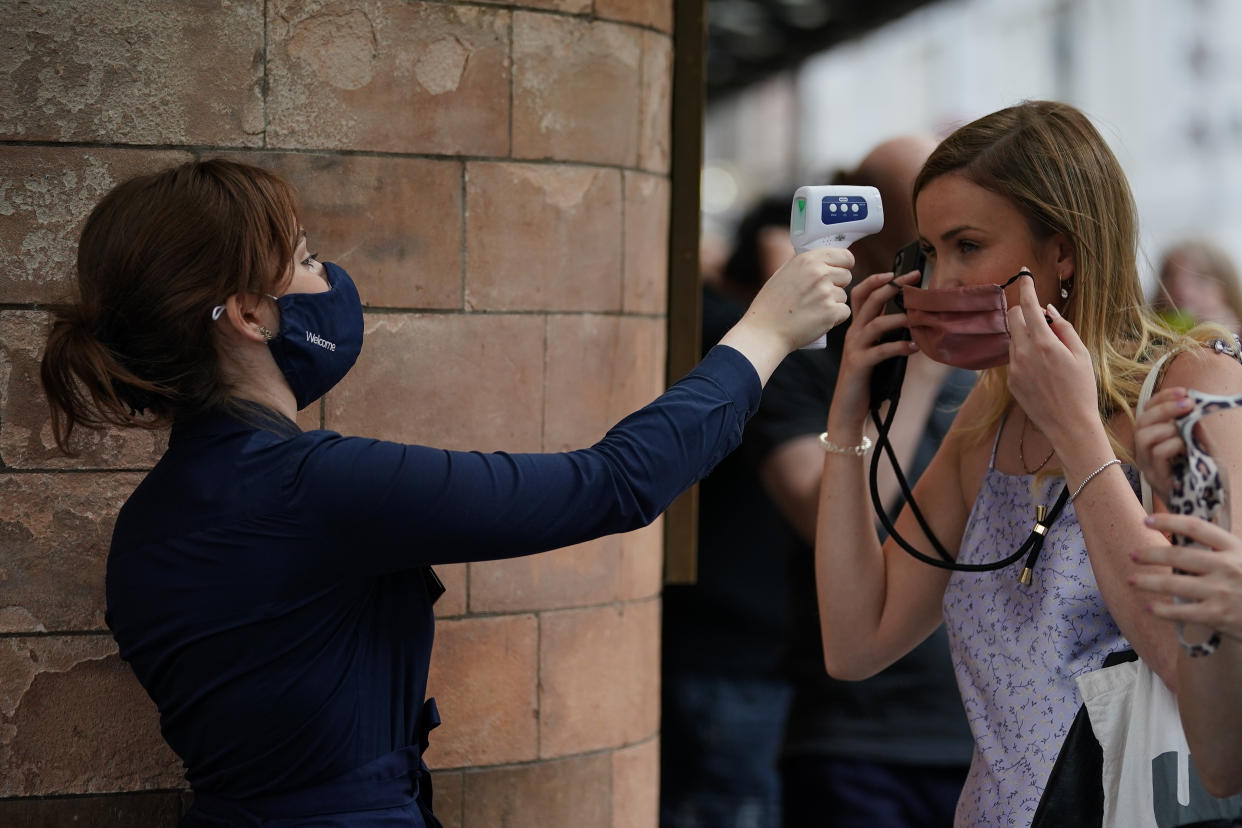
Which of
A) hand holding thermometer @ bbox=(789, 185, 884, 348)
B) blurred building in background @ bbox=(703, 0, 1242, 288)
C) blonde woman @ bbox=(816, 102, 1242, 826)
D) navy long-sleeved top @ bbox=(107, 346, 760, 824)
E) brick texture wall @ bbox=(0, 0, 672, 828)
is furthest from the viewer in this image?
blurred building in background @ bbox=(703, 0, 1242, 288)

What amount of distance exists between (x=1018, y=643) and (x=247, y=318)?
1289 millimetres

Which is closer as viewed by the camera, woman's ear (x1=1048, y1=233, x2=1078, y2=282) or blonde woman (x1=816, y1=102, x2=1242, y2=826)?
blonde woman (x1=816, y1=102, x2=1242, y2=826)

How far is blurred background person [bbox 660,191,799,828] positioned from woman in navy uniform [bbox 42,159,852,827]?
6.90 ft

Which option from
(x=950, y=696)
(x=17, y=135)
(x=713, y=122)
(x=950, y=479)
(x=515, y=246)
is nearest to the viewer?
(x=950, y=479)

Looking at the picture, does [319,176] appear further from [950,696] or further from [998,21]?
[998,21]

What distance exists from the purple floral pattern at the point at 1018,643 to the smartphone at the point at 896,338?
0.83 feet

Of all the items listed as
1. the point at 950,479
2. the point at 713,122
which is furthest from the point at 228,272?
the point at 713,122

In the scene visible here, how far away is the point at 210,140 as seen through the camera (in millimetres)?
2604

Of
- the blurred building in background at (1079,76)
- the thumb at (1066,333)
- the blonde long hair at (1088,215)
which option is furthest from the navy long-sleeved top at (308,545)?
the blurred building in background at (1079,76)

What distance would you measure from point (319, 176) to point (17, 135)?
59cm

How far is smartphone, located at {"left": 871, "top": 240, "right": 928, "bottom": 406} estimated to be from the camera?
233 centimetres

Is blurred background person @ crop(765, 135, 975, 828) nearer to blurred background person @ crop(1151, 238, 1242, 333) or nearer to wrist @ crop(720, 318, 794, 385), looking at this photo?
wrist @ crop(720, 318, 794, 385)

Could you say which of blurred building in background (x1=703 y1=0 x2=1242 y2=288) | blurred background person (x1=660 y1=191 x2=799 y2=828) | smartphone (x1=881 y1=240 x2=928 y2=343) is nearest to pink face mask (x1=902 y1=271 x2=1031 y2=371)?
smartphone (x1=881 y1=240 x2=928 y2=343)

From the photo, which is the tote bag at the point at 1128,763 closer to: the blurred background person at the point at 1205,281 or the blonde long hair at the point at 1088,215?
the blonde long hair at the point at 1088,215
